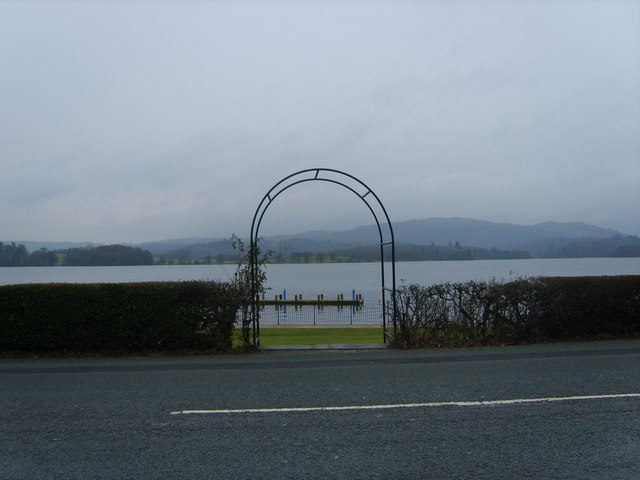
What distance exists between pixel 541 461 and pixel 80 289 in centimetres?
1002

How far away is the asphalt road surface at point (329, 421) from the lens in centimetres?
464

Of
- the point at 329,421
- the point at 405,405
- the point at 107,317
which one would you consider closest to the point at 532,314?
the point at 405,405

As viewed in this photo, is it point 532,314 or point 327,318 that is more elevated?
point 532,314

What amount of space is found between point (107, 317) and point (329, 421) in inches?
289

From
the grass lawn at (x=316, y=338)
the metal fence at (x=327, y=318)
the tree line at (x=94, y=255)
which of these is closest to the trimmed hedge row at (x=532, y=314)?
the grass lawn at (x=316, y=338)

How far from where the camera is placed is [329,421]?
595 cm

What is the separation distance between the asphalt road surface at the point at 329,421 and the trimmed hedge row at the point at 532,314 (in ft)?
8.29

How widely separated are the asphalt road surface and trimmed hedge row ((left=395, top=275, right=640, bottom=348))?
8.29ft

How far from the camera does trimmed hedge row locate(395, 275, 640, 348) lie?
12352mm

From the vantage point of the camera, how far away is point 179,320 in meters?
11.7

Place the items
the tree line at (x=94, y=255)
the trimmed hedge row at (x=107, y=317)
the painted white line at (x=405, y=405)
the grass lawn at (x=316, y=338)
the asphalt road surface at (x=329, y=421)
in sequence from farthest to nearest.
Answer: the tree line at (x=94, y=255) → the grass lawn at (x=316, y=338) → the trimmed hedge row at (x=107, y=317) → the painted white line at (x=405, y=405) → the asphalt road surface at (x=329, y=421)

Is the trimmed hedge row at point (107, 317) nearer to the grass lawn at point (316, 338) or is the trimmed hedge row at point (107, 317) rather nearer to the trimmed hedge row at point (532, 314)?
the trimmed hedge row at point (532, 314)

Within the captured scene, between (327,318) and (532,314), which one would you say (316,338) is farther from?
(327,318)

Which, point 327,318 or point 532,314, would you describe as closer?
point 532,314
